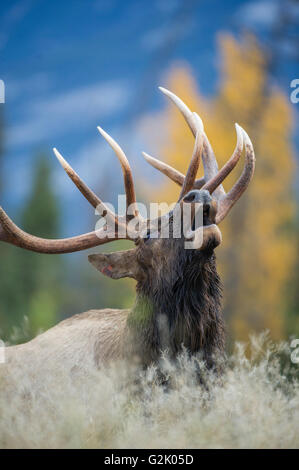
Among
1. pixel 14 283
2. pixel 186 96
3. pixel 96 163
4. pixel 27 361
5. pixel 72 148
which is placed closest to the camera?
pixel 27 361

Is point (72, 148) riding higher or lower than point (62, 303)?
higher

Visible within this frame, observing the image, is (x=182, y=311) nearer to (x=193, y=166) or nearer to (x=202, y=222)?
(x=202, y=222)

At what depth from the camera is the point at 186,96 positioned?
14539 millimetres

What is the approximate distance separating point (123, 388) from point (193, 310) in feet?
2.10

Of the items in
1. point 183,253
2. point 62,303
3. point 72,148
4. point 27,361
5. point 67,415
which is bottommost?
point 67,415

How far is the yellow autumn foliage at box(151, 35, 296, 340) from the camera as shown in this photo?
12.6 m

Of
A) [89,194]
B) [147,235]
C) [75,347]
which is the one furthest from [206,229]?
[75,347]

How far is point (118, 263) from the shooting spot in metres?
3.75

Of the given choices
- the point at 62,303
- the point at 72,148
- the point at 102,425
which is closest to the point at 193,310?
the point at 102,425

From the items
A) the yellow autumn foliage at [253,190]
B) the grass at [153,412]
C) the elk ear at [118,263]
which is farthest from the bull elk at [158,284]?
the yellow autumn foliage at [253,190]

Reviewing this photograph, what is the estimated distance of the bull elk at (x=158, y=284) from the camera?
3.40 m

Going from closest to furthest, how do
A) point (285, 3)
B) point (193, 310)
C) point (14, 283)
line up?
1. point (193, 310)
2. point (285, 3)
3. point (14, 283)

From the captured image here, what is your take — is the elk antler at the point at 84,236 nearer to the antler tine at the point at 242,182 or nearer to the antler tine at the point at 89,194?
the antler tine at the point at 89,194

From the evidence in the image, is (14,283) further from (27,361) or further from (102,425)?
(102,425)
